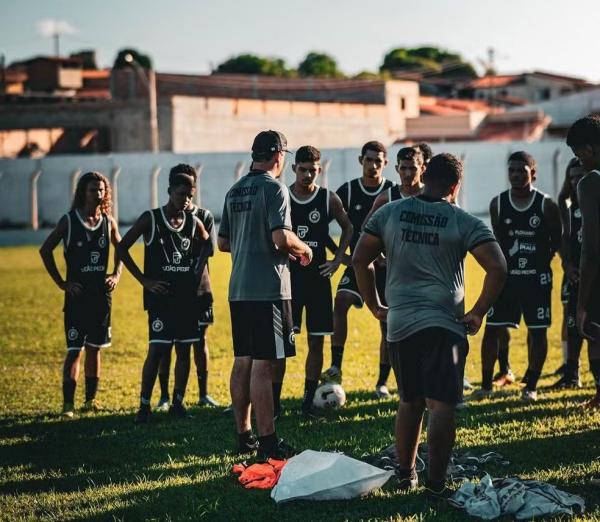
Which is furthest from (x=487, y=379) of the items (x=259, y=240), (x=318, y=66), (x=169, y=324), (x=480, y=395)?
(x=318, y=66)

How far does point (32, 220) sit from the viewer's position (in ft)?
152

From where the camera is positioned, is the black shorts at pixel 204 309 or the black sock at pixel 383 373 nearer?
the black shorts at pixel 204 309

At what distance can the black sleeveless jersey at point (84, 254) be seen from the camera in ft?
34.6

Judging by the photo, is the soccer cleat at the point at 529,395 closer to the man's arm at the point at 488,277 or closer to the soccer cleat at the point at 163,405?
the soccer cleat at the point at 163,405

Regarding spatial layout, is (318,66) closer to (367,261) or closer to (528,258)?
(528,258)

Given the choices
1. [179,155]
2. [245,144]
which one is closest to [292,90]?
[245,144]

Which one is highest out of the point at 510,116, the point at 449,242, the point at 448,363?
the point at 510,116

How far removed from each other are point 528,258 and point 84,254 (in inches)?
187

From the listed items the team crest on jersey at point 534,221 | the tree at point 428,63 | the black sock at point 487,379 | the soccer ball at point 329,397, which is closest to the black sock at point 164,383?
the soccer ball at point 329,397

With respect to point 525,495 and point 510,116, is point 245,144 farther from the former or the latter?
point 525,495

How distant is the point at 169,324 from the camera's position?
32.1 feet

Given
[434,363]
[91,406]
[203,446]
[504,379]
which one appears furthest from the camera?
[504,379]

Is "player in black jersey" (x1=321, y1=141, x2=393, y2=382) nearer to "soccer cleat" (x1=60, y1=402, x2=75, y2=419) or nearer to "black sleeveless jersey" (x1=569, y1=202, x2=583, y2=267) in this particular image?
"black sleeveless jersey" (x1=569, y1=202, x2=583, y2=267)

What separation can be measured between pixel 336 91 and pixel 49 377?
63658 millimetres
